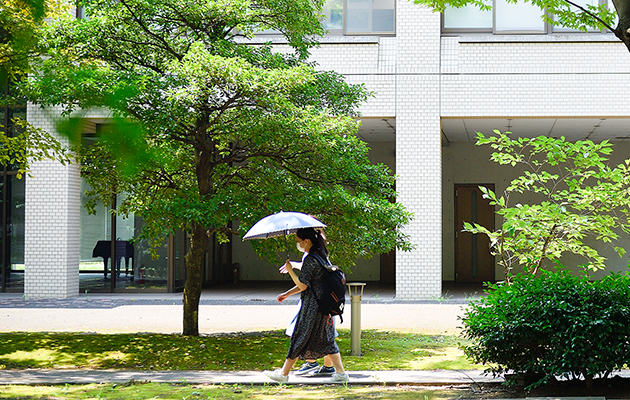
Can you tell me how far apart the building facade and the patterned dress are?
915 cm

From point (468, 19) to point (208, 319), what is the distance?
373 inches

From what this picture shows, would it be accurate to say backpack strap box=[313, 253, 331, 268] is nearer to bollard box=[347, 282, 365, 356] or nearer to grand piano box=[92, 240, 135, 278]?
bollard box=[347, 282, 365, 356]

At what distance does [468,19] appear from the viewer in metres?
15.9

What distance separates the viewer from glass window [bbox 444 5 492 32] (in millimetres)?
15781

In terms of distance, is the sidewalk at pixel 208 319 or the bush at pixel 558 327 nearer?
the bush at pixel 558 327

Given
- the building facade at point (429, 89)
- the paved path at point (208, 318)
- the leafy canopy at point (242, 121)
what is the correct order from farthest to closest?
the building facade at point (429, 89) < the paved path at point (208, 318) < the leafy canopy at point (242, 121)

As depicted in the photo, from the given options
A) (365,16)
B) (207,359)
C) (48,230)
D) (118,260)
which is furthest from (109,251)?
(207,359)

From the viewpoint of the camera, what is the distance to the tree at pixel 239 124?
8250mm

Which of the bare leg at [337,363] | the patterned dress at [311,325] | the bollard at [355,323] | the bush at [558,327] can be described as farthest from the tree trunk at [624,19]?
the bollard at [355,323]

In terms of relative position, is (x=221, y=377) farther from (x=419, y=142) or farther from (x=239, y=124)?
(x=419, y=142)

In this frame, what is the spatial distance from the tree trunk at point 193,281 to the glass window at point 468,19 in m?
9.34

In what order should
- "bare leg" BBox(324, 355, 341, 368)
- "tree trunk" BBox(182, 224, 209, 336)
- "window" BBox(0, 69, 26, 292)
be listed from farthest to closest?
1. "window" BBox(0, 69, 26, 292)
2. "tree trunk" BBox(182, 224, 209, 336)
3. "bare leg" BBox(324, 355, 341, 368)

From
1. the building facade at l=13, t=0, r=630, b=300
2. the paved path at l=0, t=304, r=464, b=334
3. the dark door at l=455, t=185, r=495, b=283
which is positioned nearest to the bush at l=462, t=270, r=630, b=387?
the paved path at l=0, t=304, r=464, b=334

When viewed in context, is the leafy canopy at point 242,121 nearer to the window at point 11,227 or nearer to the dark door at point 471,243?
the window at point 11,227
